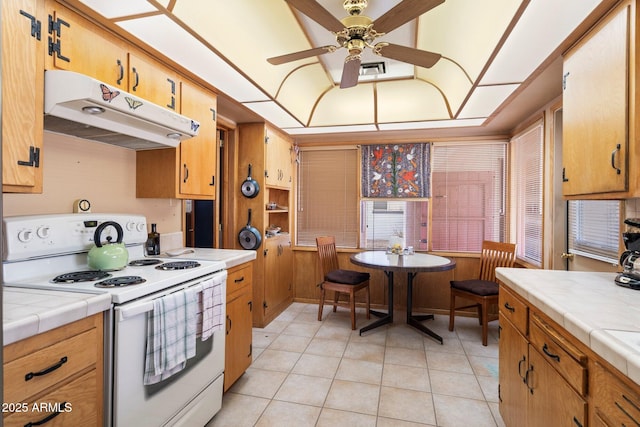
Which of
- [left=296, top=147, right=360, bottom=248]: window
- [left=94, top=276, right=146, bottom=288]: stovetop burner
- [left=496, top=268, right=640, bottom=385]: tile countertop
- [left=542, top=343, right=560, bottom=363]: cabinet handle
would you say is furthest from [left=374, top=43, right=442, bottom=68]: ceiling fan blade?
[left=296, top=147, right=360, bottom=248]: window

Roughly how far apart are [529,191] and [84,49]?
390 cm

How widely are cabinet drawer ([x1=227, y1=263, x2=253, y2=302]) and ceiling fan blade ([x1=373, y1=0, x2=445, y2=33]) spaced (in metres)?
1.77

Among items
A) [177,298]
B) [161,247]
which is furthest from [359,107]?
[177,298]

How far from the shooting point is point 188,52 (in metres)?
1.99

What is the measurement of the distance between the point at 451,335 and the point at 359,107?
267 cm

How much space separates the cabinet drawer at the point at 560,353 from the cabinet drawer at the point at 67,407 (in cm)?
179

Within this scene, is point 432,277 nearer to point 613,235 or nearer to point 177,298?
point 613,235

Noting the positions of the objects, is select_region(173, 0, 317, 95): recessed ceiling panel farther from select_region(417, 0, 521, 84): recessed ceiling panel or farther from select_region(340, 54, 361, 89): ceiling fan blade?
select_region(417, 0, 521, 84): recessed ceiling panel

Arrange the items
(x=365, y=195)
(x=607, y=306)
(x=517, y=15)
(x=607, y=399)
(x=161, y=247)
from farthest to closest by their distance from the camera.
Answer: (x=365, y=195) → (x=161, y=247) → (x=517, y=15) → (x=607, y=306) → (x=607, y=399)

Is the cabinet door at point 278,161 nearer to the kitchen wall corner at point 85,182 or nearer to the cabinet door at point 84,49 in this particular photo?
the kitchen wall corner at point 85,182

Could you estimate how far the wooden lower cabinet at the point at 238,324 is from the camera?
2.22 m

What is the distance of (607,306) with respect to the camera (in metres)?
1.30

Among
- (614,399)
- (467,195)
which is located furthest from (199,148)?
(467,195)

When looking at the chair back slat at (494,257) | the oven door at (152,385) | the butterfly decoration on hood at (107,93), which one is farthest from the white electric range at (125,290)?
the chair back slat at (494,257)
